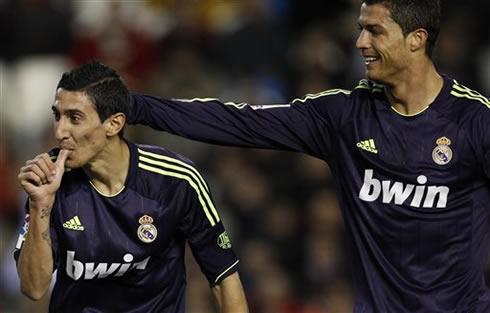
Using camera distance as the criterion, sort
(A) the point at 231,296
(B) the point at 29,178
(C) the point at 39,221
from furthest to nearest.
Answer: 1. (A) the point at 231,296
2. (C) the point at 39,221
3. (B) the point at 29,178

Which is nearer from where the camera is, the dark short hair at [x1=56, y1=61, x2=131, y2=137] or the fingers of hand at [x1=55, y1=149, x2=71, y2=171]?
the fingers of hand at [x1=55, y1=149, x2=71, y2=171]

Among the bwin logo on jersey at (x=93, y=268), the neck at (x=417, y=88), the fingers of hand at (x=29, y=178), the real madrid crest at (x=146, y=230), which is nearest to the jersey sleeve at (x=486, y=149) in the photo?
the neck at (x=417, y=88)

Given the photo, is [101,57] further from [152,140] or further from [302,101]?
[302,101]

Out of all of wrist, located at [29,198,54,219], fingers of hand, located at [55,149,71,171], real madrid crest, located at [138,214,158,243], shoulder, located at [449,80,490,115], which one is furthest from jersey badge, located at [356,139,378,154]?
wrist, located at [29,198,54,219]

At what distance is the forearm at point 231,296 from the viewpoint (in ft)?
22.0

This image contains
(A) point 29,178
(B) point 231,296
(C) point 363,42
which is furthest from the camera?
(B) point 231,296

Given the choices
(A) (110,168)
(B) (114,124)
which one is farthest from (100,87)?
(A) (110,168)

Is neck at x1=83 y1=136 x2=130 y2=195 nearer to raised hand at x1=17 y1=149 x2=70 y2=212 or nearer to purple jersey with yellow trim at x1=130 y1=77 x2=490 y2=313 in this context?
purple jersey with yellow trim at x1=130 y1=77 x2=490 y2=313

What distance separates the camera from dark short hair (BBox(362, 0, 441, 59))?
6379mm

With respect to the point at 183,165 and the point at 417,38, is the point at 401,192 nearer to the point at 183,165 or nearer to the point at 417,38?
the point at 417,38

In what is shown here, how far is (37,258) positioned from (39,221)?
0.19 m

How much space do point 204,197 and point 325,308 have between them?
4008 mm

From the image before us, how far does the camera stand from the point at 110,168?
654cm

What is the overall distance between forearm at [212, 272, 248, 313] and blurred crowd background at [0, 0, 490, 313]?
369 cm
